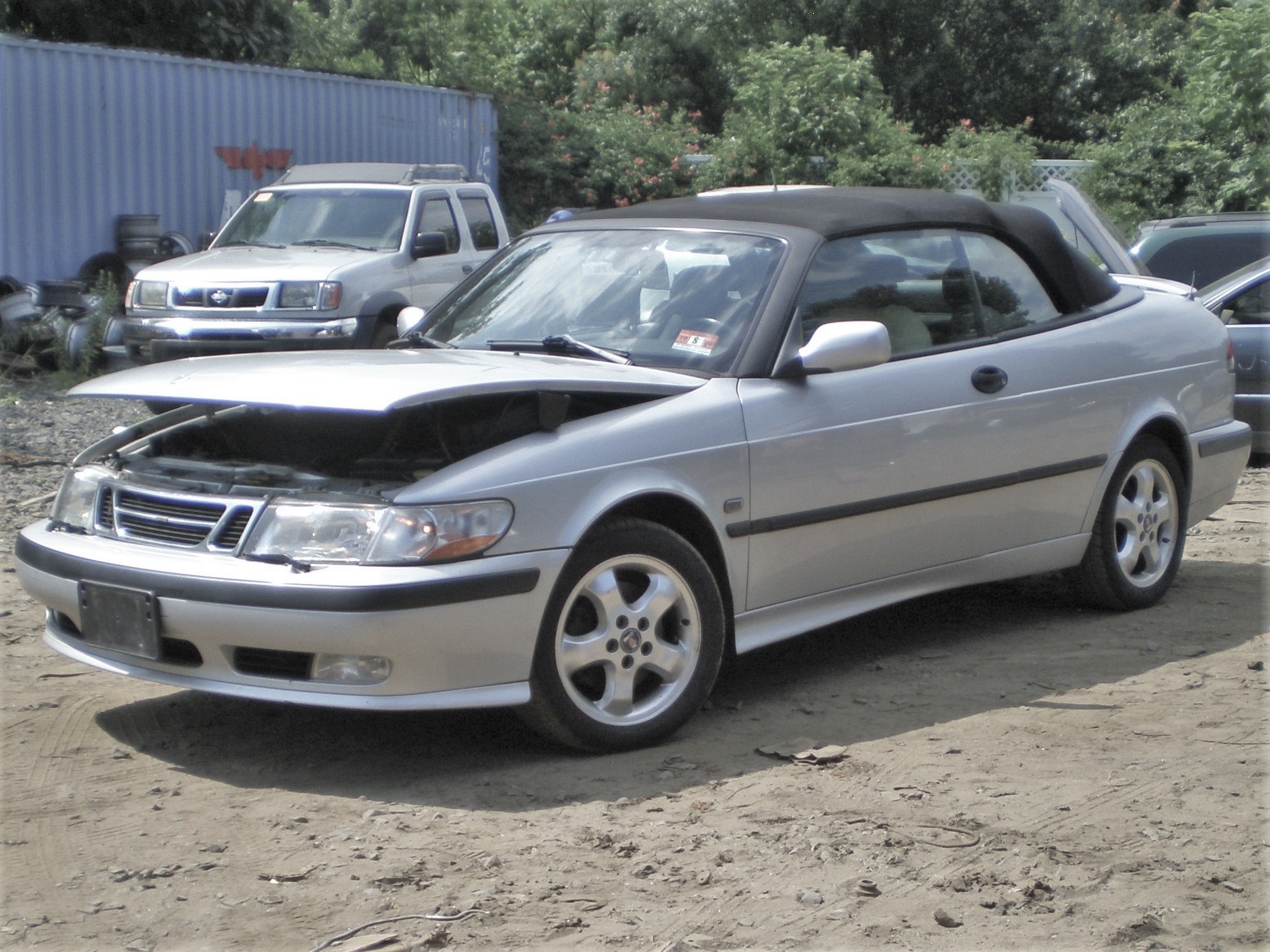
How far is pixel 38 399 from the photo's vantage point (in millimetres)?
11602

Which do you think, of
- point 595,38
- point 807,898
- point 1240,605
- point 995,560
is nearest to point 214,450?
point 807,898

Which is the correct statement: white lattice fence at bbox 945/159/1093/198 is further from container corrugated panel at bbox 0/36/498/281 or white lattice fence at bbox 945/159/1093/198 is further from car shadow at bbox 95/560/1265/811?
car shadow at bbox 95/560/1265/811

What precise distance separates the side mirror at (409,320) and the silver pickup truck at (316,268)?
515cm

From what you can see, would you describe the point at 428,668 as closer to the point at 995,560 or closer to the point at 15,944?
the point at 15,944

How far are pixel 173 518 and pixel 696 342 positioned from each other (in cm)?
169

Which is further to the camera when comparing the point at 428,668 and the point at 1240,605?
the point at 1240,605

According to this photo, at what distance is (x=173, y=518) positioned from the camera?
4.20 m

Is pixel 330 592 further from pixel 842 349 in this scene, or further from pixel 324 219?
pixel 324 219

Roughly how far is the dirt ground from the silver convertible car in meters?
0.28

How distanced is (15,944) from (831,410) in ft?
9.18

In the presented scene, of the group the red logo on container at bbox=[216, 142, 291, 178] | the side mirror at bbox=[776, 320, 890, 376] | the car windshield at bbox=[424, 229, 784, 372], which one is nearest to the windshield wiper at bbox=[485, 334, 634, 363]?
the car windshield at bbox=[424, 229, 784, 372]

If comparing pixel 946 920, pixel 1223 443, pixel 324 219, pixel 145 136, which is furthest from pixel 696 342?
pixel 145 136

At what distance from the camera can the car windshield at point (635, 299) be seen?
193 inches

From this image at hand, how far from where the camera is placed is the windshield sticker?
15.9ft
